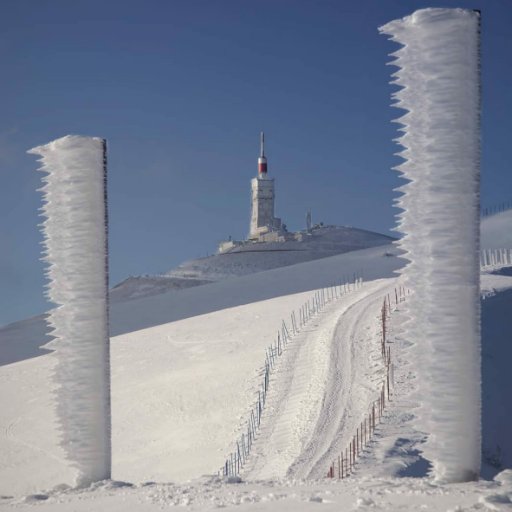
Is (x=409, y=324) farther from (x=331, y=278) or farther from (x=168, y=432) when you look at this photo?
(x=331, y=278)

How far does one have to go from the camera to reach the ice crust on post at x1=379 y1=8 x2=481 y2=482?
862 cm

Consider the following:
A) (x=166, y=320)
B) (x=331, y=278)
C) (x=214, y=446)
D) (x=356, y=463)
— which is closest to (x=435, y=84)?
(x=356, y=463)

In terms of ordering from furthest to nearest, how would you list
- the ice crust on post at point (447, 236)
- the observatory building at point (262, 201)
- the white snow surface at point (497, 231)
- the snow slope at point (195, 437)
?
1. the observatory building at point (262, 201)
2. the white snow surface at point (497, 231)
3. the ice crust on post at point (447, 236)
4. the snow slope at point (195, 437)

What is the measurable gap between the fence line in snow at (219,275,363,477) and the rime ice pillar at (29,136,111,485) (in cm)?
417

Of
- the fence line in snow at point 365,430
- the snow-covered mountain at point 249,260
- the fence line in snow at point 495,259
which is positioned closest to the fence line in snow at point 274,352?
the fence line in snow at point 365,430

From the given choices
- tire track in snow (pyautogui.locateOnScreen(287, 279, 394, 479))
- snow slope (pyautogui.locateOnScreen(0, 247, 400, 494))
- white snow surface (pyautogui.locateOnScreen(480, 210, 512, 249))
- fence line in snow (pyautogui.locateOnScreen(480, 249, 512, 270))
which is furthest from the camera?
white snow surface (pyautogui.locateOnScreen(480, 210, 512, 249))

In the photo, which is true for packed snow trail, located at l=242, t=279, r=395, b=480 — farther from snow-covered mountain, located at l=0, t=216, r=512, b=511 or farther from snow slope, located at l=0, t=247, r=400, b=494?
snow slope, located at l=0, t=247, r=400, b=494

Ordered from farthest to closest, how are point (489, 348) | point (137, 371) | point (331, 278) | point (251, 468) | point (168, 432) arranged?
1. point (331, 278)
2. point (137, 371)
3. point (489, 348)
4. point (168, 432)
5. point (251, 468)

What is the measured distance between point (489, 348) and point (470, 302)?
56.7 feet

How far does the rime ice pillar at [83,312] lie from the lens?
34.7 ft

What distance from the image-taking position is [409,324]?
9000 mm

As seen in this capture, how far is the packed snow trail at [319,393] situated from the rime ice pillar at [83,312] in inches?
230

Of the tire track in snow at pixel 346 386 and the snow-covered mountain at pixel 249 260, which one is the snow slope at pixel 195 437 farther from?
the snow-covered mountain at pixel 249 260

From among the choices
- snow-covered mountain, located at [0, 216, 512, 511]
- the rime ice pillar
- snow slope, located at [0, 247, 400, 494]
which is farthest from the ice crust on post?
snow slope, located at [0, 247, 400, 494]
